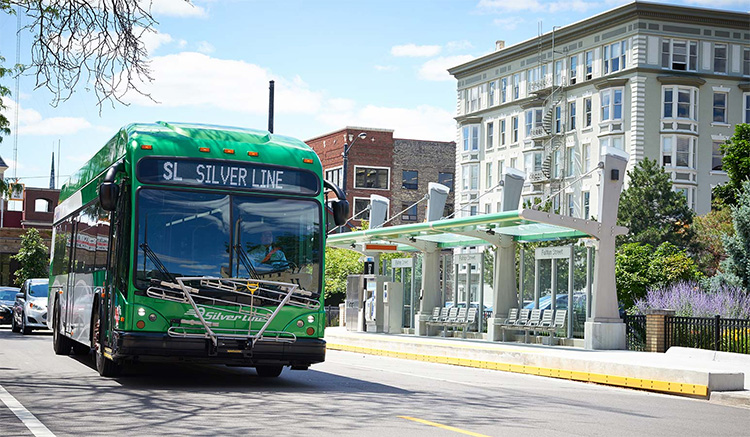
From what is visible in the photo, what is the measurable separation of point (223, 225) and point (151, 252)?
40.6 inches

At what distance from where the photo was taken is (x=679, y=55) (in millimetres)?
60219

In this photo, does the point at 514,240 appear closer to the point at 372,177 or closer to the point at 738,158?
the point at 738,158

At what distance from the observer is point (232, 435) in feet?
31.2

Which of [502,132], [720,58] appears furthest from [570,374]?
[502,132]

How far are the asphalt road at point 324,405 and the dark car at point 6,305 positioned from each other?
60.5 feet

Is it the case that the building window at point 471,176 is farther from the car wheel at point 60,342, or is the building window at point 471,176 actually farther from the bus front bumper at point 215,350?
the bus front bumper at point 215,350

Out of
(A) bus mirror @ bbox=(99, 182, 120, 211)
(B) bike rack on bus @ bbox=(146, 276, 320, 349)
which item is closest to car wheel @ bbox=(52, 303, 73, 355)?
(A) bus mirror @ bbox=(99, 182, 120, 211)

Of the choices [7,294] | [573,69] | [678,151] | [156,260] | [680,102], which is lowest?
[7,294]

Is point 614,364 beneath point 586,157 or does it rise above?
beneath

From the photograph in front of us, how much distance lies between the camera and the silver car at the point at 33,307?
102ft

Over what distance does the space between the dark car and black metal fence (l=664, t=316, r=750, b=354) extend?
22.6 metres

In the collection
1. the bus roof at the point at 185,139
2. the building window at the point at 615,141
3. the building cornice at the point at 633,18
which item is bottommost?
the bus roof at the point at 185,139

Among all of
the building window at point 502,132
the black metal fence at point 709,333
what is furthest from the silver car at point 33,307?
the building window at point 502,132

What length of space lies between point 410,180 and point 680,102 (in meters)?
30.5
